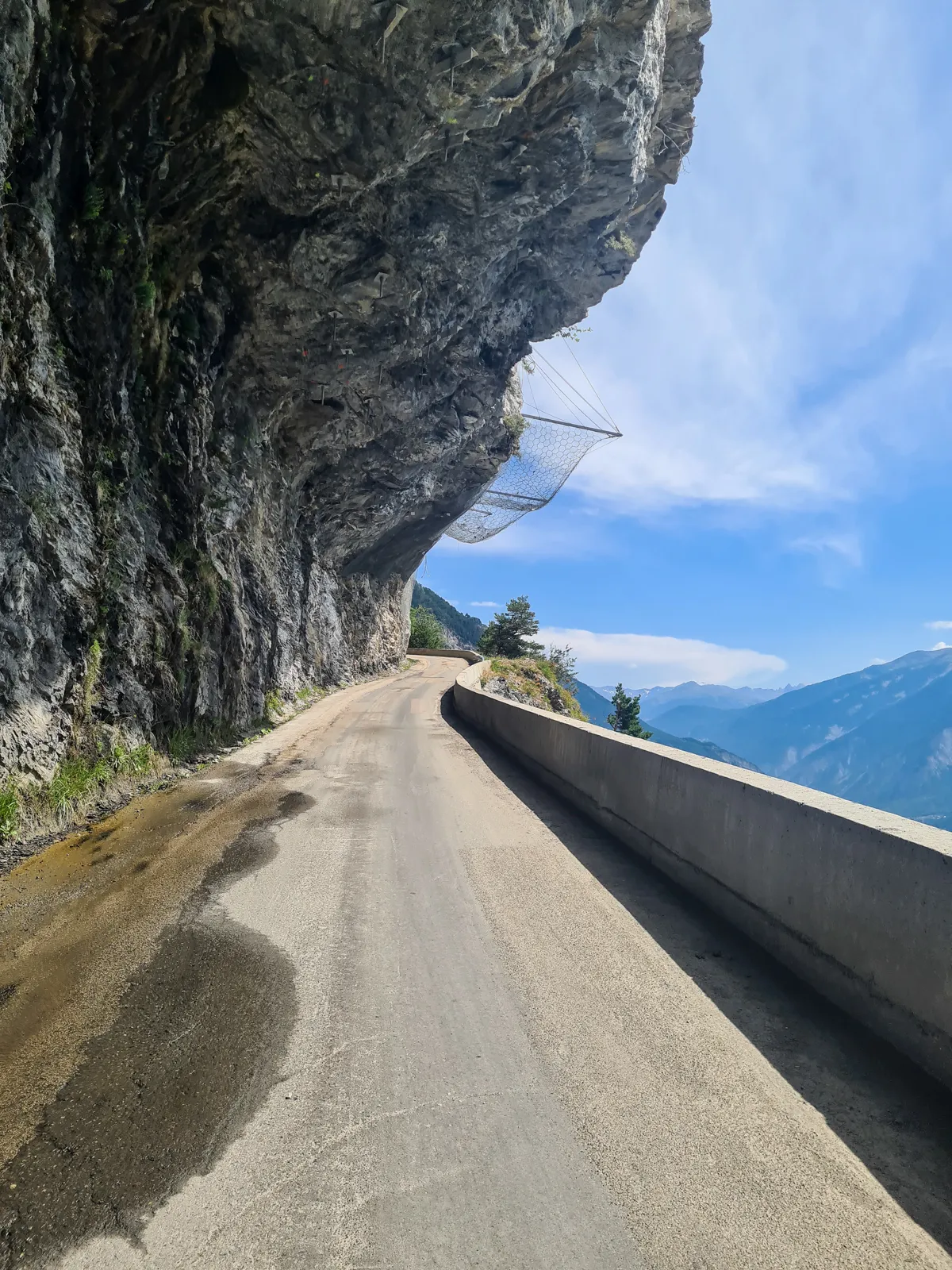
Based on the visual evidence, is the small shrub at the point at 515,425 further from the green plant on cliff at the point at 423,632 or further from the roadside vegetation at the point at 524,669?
the green plant on cliff at the point at 423,632

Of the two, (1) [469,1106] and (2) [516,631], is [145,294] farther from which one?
(2) [516,631]

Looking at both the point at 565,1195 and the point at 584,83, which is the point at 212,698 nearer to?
the point at 565,1195

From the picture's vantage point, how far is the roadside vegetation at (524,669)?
28703 millimetres

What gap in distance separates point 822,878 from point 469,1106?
2270 millimetres

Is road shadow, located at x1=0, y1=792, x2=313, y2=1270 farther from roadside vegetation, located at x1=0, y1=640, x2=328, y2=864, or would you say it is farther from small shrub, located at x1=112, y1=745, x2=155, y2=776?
small shrub, located at x1=112, y1=745, x2=155, y2=776

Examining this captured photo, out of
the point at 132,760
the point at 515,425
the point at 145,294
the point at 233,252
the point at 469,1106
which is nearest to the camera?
the point at 469,1106

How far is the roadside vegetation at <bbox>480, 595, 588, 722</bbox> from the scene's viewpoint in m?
28.7

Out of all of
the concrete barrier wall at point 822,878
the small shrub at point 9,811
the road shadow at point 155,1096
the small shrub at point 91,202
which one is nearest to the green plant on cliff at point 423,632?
the small shrub at point 91,202

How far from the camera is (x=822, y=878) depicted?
346cm

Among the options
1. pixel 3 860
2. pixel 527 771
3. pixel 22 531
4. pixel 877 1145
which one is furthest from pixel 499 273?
pixel 877 1145

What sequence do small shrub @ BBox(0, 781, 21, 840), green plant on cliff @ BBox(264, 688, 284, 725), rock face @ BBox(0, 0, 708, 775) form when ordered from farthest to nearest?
1. green plant on cliff @ BBox(264, 688, 284, 725)
2. rock face @ BBox(0, 0, 708, 775)
3. small shrub @ BBox(0, 781, 21, 840)

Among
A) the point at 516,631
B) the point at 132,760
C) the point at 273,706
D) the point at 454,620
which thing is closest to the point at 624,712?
the point at 516,631

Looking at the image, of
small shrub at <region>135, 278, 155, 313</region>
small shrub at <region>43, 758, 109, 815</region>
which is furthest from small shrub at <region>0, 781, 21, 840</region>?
small shrub at <region>135, 278, 155, 313</region>

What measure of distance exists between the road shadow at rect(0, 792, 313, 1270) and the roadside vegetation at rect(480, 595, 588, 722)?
11.7 metres
